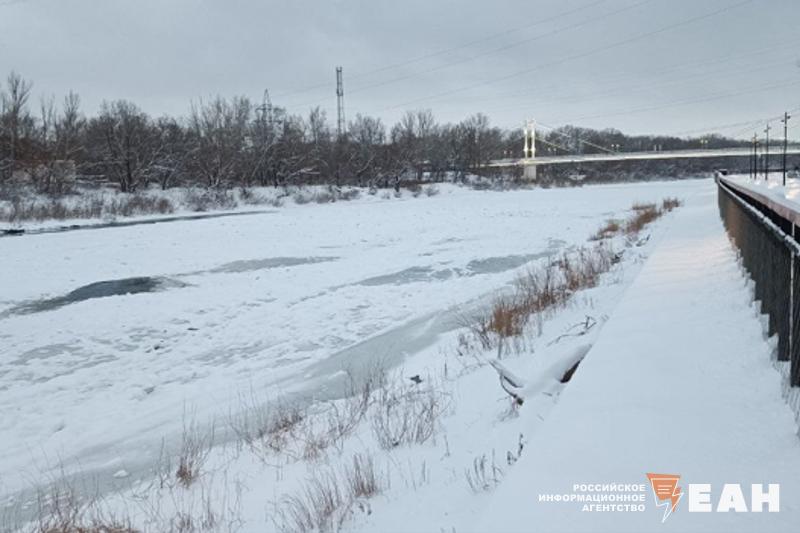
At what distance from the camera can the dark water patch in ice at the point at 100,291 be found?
39.7 ft

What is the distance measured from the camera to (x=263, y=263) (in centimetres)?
1797

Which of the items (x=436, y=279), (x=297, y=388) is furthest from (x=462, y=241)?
(x=297, y=388)

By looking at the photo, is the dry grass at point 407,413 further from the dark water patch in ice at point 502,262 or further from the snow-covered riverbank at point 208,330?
the dark water patch in ice at point 502,262

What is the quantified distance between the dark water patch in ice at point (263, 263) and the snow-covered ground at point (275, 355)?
177 mm

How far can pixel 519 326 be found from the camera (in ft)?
29.6

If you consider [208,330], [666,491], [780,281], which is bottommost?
[208,330]

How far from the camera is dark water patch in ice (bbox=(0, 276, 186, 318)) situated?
1211 centimetres

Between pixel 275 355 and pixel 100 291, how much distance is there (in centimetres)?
720

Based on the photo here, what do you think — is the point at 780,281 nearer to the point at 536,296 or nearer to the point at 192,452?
the point at 192,452

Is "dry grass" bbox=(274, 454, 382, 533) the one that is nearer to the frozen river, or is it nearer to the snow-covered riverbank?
the snow-covered riverbank

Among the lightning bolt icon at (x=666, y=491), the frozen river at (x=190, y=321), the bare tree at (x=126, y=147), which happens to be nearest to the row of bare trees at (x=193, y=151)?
the bare tree at (x=126, y=147)

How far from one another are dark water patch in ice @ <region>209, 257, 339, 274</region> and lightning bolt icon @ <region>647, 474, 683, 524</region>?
14648 mm

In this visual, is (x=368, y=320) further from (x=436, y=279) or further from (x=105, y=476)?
(x=105, y=476)

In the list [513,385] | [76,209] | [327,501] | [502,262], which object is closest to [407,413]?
[513,385]
